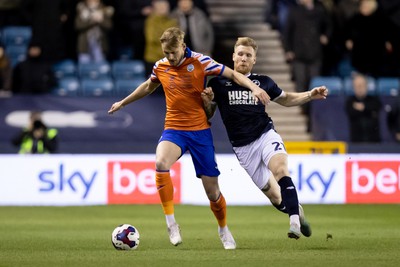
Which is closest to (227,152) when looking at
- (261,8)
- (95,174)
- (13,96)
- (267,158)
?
(95,174)

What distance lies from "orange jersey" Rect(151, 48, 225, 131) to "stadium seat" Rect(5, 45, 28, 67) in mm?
10912

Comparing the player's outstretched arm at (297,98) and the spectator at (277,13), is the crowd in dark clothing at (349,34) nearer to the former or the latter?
the spectator at (277,13)

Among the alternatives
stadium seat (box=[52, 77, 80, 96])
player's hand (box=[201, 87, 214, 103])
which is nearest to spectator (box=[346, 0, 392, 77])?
stadium seat (box=[52, 77, 80, 96])

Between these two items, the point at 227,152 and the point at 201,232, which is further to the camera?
the point at 227,152

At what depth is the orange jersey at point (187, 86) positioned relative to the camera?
10961 millimetres

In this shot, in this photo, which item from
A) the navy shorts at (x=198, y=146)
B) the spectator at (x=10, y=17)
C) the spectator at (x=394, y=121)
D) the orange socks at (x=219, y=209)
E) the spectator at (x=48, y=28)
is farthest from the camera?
the spectator at (x=10, y=17)

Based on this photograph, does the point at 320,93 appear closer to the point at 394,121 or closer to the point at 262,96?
the point at 262,96

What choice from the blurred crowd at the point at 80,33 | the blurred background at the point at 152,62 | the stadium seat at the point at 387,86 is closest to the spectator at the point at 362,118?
the blurred background at the point at 152,62

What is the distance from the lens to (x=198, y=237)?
1261 cm

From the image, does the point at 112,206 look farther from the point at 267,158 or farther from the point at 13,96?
the point at 267,158

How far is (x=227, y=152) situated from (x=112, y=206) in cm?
258

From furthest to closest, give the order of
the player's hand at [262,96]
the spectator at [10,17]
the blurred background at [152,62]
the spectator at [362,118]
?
1. the spectator at [10,17]
2. the spectator at [362,118]
3. the blurred background at [152,62]
4. the player's hand at [262,96]

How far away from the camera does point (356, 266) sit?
30.9ft

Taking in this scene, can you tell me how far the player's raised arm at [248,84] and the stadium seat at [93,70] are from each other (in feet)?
34.6
